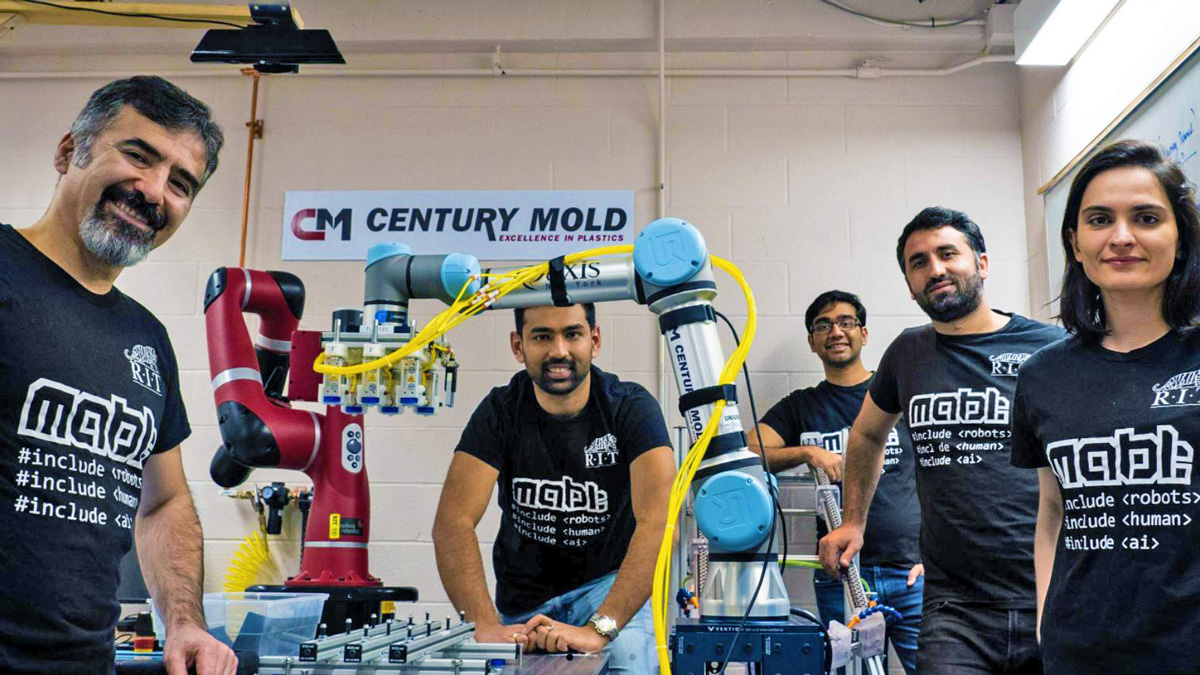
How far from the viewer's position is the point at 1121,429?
1431 millimetres

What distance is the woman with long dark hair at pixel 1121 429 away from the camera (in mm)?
1363

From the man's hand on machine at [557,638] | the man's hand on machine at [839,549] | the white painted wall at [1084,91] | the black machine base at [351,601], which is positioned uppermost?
the white painted wall at [1084,91]

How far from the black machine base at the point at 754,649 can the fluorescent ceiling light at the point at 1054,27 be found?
2.55 m

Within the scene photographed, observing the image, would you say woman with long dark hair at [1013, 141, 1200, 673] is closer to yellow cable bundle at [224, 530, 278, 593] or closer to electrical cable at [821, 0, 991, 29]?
electrical cable at [821, 0, 991, 29]

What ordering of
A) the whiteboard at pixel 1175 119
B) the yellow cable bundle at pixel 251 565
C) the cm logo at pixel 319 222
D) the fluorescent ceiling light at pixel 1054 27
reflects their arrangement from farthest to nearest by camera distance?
the cm logo at pixel 319 222 → the yellow cable bundle at pixel 251 565 → the fluorescent ceiling light at pixel 1054 27 → the whiteboard at pixel 1175 119

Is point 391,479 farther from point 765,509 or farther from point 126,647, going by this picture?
point 765,509

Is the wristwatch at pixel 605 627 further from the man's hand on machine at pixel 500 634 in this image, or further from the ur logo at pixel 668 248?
the ur logo at pixel 668 248

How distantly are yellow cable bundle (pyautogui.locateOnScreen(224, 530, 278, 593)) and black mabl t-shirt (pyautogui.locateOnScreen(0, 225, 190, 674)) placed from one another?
2.51 metres

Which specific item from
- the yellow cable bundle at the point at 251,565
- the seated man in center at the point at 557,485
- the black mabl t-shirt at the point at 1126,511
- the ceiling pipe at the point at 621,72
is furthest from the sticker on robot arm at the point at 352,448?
the ceiling pipe at the point at 621,72

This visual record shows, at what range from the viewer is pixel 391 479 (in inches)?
156

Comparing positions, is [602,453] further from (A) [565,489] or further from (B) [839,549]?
(B) [839,549]

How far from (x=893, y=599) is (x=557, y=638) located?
1742 mm

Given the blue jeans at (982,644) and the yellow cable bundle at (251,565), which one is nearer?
the blue jeans at (982,644)

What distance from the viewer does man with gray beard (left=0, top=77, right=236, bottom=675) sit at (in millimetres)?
1304
